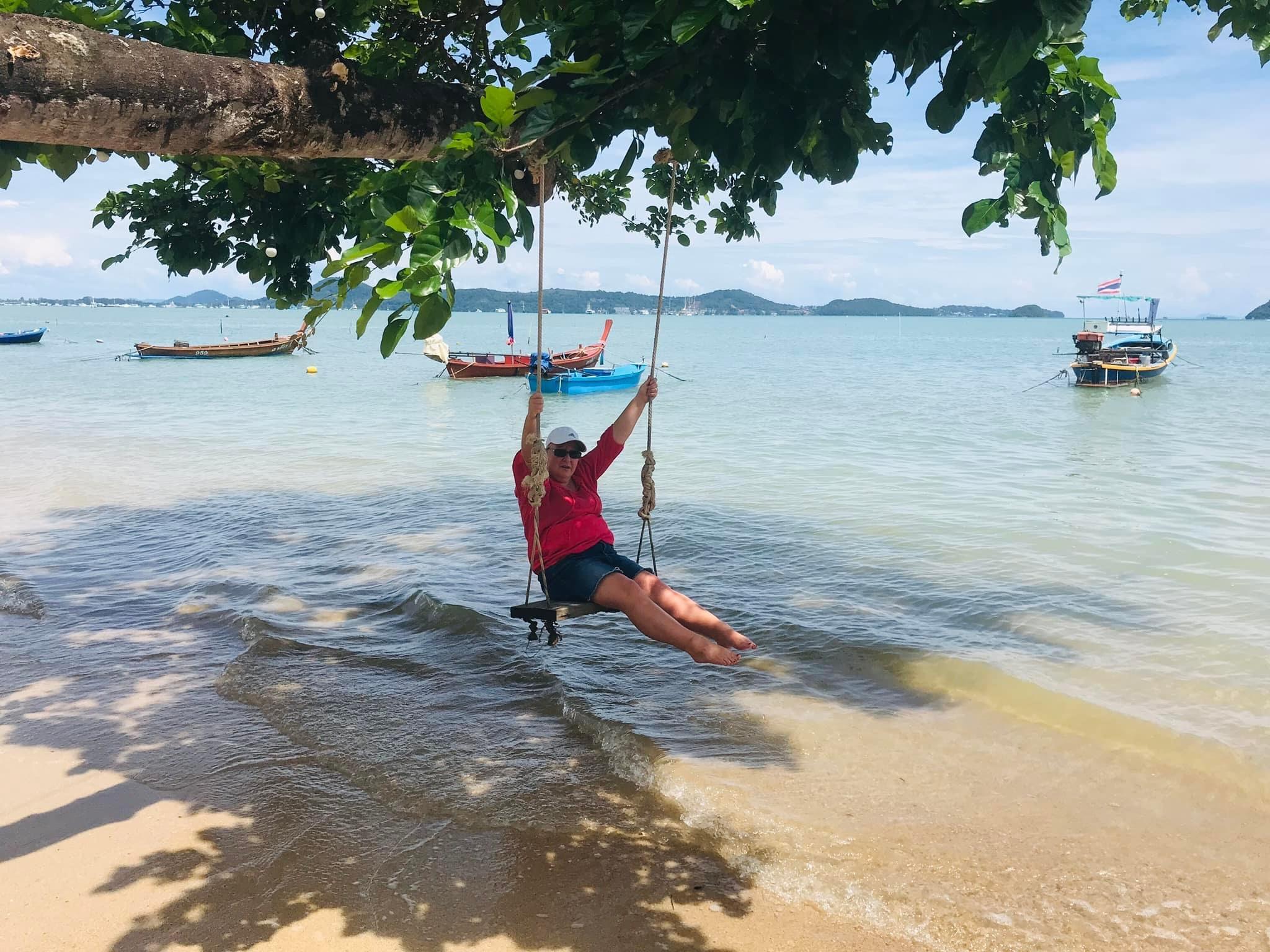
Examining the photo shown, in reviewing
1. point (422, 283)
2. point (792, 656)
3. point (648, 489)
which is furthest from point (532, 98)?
point (792, 656)

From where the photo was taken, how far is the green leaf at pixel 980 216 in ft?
9.37

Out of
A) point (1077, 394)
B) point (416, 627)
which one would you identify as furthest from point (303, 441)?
point (1077, 394)

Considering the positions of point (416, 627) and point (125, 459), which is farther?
point (125, 459)

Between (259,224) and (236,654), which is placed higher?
(259,224)

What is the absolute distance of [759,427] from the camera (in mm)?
22234

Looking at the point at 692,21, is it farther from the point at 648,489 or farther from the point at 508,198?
the point at 648,489

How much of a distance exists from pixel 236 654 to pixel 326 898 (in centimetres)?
324

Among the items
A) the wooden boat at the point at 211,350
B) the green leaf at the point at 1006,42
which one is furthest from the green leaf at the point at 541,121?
the wooden boat at the point at 211,350

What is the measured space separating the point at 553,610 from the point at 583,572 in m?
0.38

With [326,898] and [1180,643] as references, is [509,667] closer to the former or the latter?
[326,898]

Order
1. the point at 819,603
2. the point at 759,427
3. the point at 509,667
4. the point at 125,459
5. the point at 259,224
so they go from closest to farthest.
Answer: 1. the point at 259,224
2. the point at 509,667
3. the point at 819,603
4. the point at 125,459
5. the point at 759,427

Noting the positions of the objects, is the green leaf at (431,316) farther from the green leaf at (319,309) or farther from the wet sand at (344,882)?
the wet sand at (344,882)

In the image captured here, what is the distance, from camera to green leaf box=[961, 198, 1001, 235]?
2855mm

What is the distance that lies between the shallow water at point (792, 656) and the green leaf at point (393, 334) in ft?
8.58
